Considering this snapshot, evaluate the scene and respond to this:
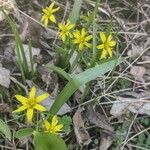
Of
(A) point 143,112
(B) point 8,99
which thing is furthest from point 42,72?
(A) point 143,112

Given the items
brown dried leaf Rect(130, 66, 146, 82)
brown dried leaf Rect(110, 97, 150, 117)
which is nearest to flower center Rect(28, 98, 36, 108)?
brown dried leaf Rect(110, 97, 150, 117)

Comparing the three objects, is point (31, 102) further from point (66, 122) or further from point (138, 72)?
point (138, 72)

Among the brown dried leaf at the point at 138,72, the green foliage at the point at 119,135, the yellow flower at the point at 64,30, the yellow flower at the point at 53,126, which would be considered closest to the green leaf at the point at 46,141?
the yellow flower at the point at 53,126

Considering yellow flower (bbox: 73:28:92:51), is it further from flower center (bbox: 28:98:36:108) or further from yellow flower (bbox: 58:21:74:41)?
flower center (bbox: 28:98:36:108)

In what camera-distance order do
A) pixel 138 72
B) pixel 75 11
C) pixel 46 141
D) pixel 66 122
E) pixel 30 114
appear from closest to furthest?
pixel 46 141 → pixel 30 114 → pixel 66 122 → pixel 75 11 → pixel 138 72

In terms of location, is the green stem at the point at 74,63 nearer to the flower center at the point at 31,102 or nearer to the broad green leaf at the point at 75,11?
the broad green leaf at the point at 75,11

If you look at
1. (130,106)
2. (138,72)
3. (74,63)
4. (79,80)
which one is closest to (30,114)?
(79,80)

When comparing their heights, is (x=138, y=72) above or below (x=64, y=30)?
below
